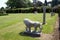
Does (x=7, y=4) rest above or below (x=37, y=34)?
below

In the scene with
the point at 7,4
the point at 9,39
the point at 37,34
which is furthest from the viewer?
the point at 7,4

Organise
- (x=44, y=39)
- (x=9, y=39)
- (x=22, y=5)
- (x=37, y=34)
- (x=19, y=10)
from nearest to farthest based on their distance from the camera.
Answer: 1. (x=9, y=39)
2. (x=44, y=39)
3. (x=37, y=34)
4. (x=19, y=10)
5. (x=22, y=5)

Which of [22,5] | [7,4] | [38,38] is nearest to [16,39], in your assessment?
[38,38]

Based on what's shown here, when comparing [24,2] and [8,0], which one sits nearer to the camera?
[24,2]

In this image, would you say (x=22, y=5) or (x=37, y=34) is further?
(x=22, y=5)

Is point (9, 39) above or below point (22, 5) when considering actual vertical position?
above

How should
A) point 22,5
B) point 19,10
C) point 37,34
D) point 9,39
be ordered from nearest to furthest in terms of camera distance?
1. point 9,39
2. point 37,34
3. point 19,10
4. point 22,5

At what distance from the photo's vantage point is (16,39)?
10.9m

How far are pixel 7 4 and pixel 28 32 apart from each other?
92.9 meters

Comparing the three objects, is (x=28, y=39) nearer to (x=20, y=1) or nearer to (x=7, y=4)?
(x=20, y=1)

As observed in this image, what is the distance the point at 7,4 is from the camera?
343 feet

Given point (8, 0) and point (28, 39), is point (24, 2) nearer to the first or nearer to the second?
point (8, 0)

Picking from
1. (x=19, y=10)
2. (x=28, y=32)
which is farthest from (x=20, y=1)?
(x=28, y=32)

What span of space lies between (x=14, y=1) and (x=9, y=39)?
89131 mm
